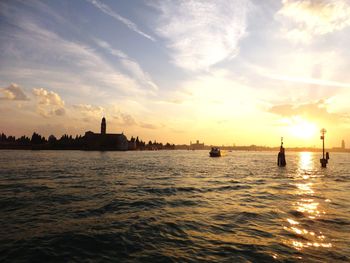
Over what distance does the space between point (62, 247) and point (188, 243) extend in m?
4.91

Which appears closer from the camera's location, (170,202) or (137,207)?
(137,207)

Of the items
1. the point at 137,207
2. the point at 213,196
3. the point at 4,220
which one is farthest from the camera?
the point at 213,196

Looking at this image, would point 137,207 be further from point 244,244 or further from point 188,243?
point 244,244

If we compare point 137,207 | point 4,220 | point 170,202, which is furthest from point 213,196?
point 4,220

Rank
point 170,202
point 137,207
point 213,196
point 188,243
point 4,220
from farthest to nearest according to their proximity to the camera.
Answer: point 213,196, point 170,202, point 137,207, point 4,220, point 188,243

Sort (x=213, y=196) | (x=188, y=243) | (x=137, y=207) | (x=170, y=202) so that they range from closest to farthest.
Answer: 1. (x=188, y=243)
2. (x=137, y=207)
3. (x=170, y=202)
4. (x=213, y=196)

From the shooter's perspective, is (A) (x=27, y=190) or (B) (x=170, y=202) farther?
(A) (x=27, y=190)

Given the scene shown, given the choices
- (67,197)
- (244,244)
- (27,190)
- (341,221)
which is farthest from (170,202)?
(27,190)

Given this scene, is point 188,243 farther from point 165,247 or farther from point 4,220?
point 4,220

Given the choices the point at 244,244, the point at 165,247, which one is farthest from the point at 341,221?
the point at 165,247

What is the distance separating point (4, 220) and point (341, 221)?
18.0m

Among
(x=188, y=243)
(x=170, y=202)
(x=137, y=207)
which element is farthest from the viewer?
(x=170, y=202)

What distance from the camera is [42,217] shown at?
1428 cm

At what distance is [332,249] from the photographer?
10062mm
